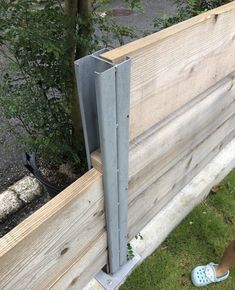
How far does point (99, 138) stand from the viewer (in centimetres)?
122

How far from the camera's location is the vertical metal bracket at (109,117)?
1.02 metres

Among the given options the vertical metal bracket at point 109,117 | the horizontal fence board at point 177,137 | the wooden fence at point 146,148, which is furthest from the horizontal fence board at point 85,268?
the horizontal fence board at point 177,137

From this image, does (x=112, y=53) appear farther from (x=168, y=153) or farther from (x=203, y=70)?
(x=168, y=153)

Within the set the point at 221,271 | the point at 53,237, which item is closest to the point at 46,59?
the point at 53,237

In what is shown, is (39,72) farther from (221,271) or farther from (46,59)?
(221,271)

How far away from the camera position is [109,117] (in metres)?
1.11

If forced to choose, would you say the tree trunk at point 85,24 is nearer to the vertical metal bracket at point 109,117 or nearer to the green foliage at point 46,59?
the green foliage at point 46,59

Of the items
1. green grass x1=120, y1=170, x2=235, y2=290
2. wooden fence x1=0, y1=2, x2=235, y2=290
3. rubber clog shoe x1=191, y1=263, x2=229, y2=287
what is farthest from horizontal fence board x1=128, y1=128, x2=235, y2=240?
rubber clog shoe x1=191, y1=263, x2=229, y2=287

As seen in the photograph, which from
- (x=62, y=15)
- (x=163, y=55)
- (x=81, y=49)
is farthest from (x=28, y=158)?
(x=163, y=55)

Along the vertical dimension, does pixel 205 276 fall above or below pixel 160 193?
below

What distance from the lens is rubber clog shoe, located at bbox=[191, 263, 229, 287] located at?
2.15m

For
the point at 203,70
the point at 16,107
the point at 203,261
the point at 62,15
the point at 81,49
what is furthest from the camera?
the point at 203,261

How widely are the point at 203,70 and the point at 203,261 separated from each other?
135 cm

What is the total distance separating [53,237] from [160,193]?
35.2 inches
